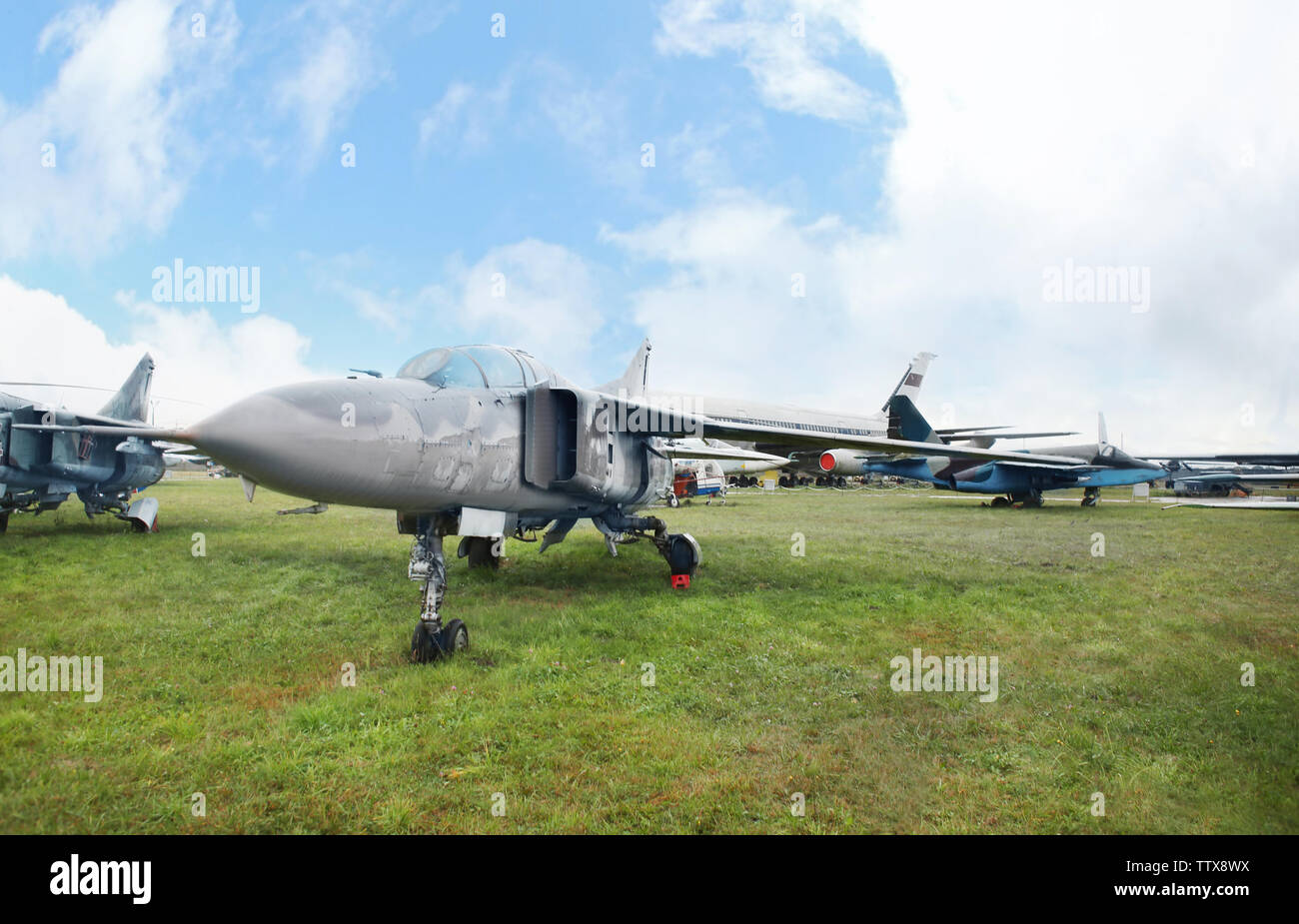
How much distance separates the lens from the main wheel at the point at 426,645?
18.0 ft

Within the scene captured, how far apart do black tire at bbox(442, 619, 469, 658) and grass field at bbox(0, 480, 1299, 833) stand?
18 cm

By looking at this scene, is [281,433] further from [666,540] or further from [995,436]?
[995,436]

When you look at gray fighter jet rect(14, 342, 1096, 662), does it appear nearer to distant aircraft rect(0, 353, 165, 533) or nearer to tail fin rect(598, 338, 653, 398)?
tail fin rect(598, 338, 653, 398)

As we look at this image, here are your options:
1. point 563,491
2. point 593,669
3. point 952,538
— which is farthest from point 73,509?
point 952,538

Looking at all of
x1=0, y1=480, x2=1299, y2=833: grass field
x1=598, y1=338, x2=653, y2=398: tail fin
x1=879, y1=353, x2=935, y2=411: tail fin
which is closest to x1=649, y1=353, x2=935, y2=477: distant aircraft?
x1=879, y1=353, x2=935, y2=411: tail fin

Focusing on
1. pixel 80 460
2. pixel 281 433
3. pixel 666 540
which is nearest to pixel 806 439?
pixel 666 540

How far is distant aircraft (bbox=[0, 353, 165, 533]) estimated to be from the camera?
12.5 metres

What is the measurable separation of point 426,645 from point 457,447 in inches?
70.2

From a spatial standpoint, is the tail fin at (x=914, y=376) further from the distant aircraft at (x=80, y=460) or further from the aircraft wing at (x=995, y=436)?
the distant aircraft at (x=80, y=460)

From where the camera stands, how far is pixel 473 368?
6012 mm

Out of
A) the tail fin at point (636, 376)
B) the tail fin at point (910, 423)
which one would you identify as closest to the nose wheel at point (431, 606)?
the tail fin at point (636, 376)

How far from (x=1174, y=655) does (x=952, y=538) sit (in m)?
Answer: 9.08

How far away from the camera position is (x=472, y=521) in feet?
19.3
